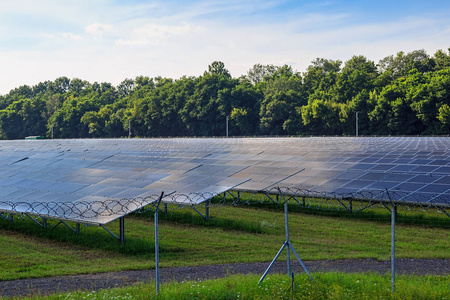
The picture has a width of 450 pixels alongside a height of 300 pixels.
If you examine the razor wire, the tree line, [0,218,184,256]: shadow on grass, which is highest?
the tree line

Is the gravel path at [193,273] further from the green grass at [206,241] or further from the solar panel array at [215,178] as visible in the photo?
the solar panel array at [215,178]

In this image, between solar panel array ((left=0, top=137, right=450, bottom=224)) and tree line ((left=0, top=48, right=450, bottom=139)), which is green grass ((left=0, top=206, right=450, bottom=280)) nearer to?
solar panel array ((left=0, top=137, right=450, bottom=224))

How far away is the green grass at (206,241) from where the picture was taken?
15.6m

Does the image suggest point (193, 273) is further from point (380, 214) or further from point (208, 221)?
point (380, 214)

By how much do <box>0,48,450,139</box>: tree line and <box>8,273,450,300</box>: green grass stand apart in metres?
73.9

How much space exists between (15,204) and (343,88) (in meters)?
91.9

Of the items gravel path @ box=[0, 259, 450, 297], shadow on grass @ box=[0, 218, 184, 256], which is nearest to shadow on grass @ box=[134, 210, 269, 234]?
shadow on grass @ box=[0, 218, 184, 256]

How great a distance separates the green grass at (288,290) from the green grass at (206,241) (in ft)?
11.2

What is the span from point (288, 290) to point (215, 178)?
694 inches

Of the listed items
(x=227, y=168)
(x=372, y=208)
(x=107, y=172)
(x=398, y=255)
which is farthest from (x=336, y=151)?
(x=398, y=255)

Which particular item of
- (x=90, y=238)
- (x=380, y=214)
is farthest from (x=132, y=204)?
(x=380, y=214)

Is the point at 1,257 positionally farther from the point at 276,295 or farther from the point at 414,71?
the point at 414,71

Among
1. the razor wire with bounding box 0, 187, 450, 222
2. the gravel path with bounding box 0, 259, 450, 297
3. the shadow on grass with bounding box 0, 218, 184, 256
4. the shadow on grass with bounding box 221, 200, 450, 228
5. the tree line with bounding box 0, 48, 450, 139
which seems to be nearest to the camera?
the gravel path with bounding box 0, 259, 450, 297

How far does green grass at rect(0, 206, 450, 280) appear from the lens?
616 inches
